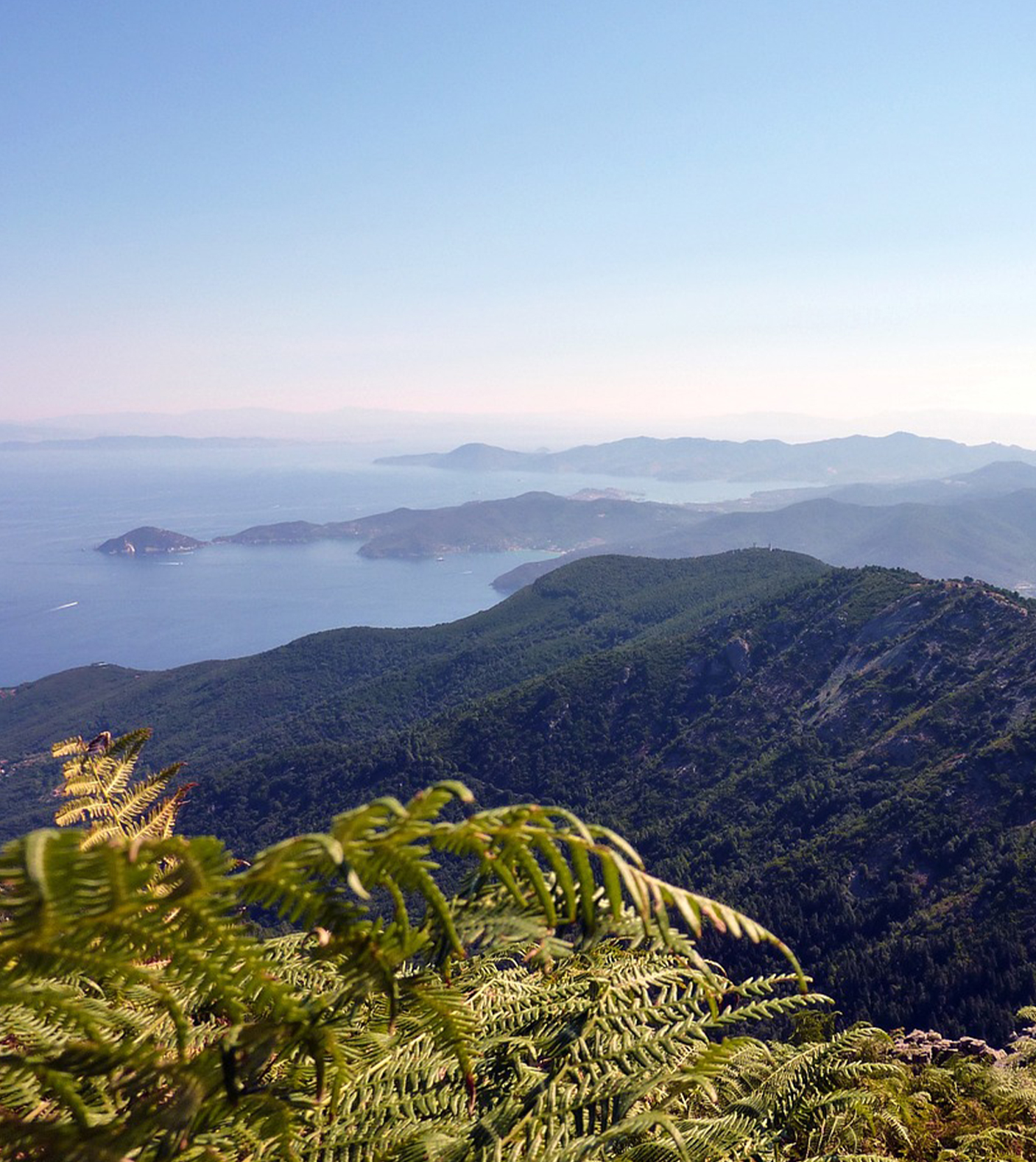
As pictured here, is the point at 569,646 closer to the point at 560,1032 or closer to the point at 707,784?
the point at 707,784

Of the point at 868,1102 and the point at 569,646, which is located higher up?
the point at 868,1102

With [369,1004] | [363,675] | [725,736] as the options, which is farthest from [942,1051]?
[363,675]

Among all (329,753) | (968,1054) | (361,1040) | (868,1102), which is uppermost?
(361,1040)

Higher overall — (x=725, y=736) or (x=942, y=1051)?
(x=942, y=1051)

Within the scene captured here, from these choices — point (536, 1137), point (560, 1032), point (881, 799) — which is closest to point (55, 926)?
point (536, 1137)

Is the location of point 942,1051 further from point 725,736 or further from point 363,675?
point 363,675

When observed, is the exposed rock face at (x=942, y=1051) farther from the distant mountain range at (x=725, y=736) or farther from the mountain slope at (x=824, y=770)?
the mountain slope at (x=824, y=770)
